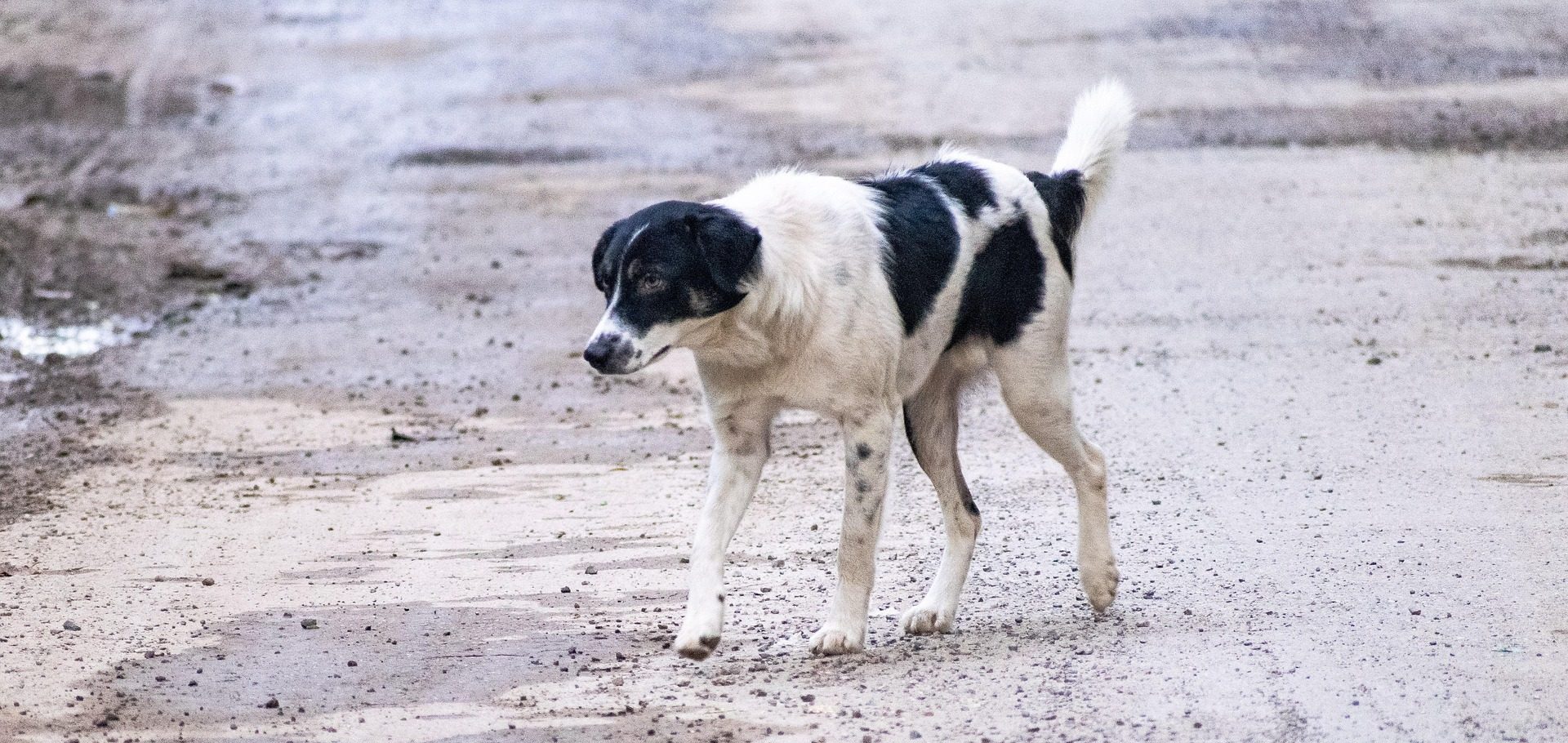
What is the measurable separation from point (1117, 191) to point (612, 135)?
490 cm

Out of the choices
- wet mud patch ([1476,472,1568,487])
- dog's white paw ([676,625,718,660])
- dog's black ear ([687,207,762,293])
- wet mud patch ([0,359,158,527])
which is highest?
dog's black ear ([687,207,762,293])

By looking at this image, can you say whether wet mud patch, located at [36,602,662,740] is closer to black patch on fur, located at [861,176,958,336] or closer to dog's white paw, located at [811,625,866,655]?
dog's white paw, located at [811,625,866,655]

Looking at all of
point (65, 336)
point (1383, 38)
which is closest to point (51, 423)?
point (65, 336)

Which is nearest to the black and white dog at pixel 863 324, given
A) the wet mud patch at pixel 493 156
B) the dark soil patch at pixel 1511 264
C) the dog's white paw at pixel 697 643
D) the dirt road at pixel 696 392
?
the dog's white paw at pixel 697 643

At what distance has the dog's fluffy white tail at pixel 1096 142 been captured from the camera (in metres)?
6.77

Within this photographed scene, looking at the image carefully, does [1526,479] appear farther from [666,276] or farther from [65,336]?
[65,336]

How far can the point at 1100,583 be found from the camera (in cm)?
617

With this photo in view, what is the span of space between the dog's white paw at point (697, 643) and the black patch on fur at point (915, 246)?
4.09 feet

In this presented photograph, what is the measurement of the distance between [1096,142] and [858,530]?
1.84 meters

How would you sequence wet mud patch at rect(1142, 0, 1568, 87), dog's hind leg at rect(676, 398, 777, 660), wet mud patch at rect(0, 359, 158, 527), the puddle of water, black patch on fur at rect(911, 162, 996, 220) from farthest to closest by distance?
wet mud patch at rect(1142, 0, 1568, 87) → the puddle of water → wet mud patch at rect(0, 359, 158, 527) → black patch on fur at rect(911, 162, 996, 220) → dog's hind leg at rect(676, 398, 777, 660)

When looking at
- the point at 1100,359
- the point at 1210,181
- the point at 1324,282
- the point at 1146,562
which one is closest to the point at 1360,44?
the point at 1210,181

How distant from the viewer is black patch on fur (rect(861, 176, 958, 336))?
236 inches

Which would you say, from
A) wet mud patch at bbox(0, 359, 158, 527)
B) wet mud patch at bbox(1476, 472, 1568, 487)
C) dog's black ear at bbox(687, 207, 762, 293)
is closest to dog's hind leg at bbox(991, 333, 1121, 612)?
dog's black ear at bbox(687, 207, 762, 293)

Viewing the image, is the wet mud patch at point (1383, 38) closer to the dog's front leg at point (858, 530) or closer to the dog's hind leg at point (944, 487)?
the dog's hind leg at point (944, 487)
